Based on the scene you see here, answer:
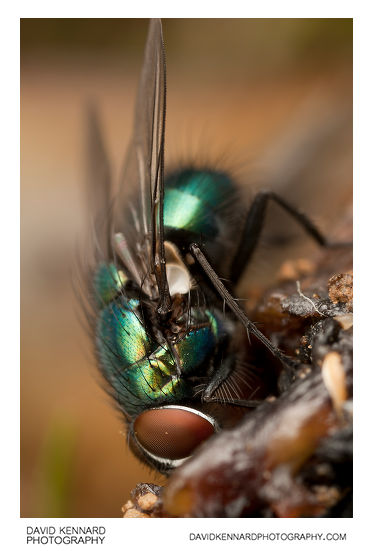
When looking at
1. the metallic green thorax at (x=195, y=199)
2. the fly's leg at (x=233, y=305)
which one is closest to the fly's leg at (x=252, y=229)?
the metallic green thorax at (x=195, y=199)

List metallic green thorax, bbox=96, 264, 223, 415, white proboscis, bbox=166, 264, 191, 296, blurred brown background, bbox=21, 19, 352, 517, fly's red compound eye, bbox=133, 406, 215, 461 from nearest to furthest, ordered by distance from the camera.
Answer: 1. fly's red compound eye, bbox=133, 406, 215, 461
2. metallic green thorax, bbox=96, 264, 223, 415
3. white proboscis, bbox=166, 264, 191, 296
4. blurred brown background, bbox=21, 19, 352, 517

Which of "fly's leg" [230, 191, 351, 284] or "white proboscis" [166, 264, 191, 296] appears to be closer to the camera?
"white proboscis" [166, 264, 191, 296]

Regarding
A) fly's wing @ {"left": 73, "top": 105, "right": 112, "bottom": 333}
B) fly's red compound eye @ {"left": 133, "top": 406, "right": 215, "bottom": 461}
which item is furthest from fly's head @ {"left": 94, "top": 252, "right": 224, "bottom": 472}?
fly's wing @ {"left": 73, "top": 105, "right": 112, "bottom": 333}

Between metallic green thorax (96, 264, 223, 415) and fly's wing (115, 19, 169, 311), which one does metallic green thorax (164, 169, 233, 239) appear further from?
metallic green thorax (96, 264, 223, 415)

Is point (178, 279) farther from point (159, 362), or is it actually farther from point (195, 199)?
point (195, 199)

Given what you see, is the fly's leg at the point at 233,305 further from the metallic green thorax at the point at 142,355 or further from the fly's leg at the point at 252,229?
the fly's leg at the point at 252,229
